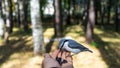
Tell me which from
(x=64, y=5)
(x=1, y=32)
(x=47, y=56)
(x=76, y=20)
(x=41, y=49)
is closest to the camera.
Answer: (x=47, y=56)

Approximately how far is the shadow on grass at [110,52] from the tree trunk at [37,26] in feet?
10.0

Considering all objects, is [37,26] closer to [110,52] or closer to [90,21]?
[90,21]

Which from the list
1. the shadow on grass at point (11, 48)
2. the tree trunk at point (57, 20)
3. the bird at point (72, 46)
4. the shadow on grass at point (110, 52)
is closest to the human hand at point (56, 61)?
the bird at point (72, 46)

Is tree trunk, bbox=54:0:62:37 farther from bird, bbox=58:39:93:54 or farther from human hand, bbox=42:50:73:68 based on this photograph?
bird, bbox=58:39:93:54

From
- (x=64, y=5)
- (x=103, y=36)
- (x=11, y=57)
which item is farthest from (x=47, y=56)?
(x=64, y=5)

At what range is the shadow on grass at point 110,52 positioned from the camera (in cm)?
1588

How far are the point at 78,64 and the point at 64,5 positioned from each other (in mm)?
27574

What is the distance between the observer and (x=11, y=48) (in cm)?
1881

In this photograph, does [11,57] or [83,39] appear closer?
[11,57]

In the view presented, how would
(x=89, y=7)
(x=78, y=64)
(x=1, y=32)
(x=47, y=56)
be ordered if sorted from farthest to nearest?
1. (x=1, y=32)
2. (x=89, y=7)
3. (x=78, y=64)
4. (x=47, y=56)

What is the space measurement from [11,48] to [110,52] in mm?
5287

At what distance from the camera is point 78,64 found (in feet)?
50.8

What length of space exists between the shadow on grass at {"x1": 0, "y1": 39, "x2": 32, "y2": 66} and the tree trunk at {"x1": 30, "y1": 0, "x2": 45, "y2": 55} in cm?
155

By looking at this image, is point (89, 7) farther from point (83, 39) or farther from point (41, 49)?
point (41, 49)
